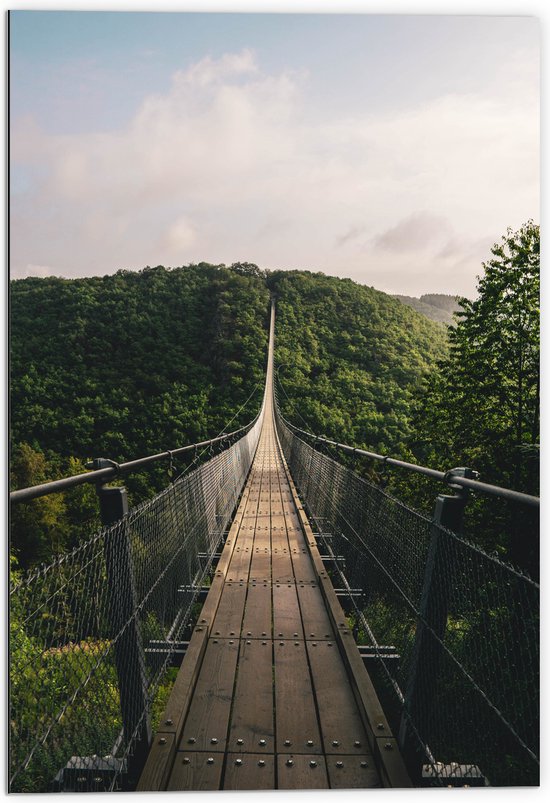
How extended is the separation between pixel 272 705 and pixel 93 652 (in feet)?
2.37

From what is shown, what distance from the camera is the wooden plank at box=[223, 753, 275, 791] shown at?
1614mm

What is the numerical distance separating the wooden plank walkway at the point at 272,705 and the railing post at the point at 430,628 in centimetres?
7

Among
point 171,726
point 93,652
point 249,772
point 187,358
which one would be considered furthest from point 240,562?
point 187,358

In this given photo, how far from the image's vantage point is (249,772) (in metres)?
1.63

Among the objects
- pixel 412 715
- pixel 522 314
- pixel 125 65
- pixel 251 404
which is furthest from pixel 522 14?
pixel 251 404

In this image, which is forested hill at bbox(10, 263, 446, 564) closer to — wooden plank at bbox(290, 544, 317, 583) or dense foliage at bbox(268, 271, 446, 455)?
Answer: dense foliage at bbox(268, 271, 446, 455)

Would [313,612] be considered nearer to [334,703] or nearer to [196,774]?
[334,703]

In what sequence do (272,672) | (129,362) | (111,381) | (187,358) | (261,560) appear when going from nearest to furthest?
1. (272,672)
2. (261,560)
3. (111,381)
4. (129,362)
5. (187,358)

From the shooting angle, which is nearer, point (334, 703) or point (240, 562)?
point (334, 703)

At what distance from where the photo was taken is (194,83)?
9.99 ft

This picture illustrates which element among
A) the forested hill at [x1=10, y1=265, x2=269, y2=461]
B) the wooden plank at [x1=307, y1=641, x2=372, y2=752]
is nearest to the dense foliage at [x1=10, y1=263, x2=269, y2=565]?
the forested hill at [x1=10, y1=265, x2=269, y2=461]

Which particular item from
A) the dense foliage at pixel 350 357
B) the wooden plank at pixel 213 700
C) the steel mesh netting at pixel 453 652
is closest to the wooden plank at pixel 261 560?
the wooden plank at pixel 213 700

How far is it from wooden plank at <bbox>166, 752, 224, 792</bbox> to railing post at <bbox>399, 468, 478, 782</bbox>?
1.88 ft

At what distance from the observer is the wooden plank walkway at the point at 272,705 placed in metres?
1.63
